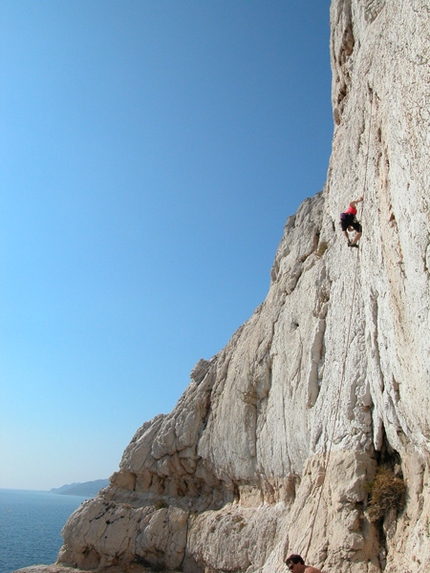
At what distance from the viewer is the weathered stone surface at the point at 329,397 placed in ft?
35.3

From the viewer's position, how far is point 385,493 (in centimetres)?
1280

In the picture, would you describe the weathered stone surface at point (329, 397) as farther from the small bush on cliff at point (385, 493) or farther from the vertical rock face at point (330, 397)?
the small bush on cliff at point (385, 493)

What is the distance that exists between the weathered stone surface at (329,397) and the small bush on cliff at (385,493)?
248 millimetres

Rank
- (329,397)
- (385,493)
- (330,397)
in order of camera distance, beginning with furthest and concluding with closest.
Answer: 1. (329,397)
2. (330,397)
3. (385,493)

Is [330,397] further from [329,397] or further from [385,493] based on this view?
[385,493]

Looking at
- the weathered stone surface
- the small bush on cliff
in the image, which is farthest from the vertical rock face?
the small bush on cliff

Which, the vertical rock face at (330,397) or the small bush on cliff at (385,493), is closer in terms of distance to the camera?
the vertical rock face at (330,397)

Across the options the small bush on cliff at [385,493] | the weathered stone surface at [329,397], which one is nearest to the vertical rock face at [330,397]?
the weathered stone surface at [329,397]

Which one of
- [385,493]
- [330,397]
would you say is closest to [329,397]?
[330,397]

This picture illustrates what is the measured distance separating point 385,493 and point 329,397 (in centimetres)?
468

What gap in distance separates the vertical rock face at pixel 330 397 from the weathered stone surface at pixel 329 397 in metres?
0.07

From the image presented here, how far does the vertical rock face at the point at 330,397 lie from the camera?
35.4 ft

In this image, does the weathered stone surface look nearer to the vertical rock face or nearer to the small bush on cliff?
the vertical rock face

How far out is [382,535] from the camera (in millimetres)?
13258
